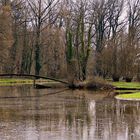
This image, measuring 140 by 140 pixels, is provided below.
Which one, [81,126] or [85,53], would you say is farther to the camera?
[85,53]

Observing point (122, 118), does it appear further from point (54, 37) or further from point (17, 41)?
point (17, 41)

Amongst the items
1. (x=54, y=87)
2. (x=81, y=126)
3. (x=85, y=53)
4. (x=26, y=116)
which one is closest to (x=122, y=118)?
(x=81, y=126)

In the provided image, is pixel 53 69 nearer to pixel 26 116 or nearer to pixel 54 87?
pixel 54 87

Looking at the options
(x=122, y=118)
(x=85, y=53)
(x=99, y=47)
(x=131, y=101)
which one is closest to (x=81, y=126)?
(x=122, y=118)

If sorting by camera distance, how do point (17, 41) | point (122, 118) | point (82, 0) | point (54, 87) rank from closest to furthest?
point (122, 118) < point (54, 87) < point (82, 0) < point (17, 41)

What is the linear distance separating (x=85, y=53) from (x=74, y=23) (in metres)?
5.31

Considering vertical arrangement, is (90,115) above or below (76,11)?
below

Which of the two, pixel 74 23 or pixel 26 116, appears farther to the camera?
pixel 74 23

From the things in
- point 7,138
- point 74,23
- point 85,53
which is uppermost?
point 74,23

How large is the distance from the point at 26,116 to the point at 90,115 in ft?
10.9

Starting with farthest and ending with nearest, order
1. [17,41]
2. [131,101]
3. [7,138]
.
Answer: [17,41]
[131,101]
[7,138]

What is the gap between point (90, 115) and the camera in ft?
74.0

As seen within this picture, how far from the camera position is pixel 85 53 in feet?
227

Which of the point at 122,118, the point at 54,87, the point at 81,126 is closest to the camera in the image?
the point at 81,126
